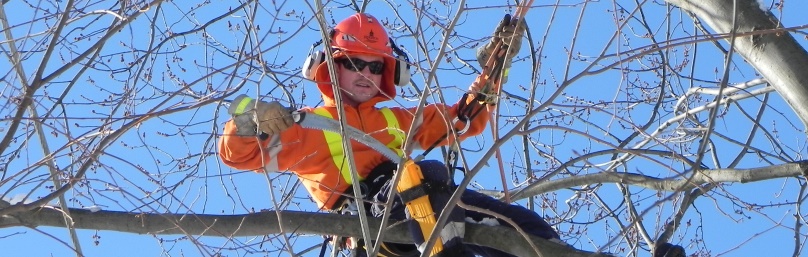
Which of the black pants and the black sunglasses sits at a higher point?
the black sunglasses

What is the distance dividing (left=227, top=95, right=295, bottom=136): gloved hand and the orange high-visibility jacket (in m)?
0.24

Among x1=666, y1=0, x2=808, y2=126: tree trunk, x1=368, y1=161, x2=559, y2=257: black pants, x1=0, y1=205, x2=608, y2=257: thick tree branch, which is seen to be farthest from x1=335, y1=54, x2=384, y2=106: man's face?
x1=666, y1=0, x2=808, y2=126: tree trunk

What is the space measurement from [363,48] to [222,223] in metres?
1.24

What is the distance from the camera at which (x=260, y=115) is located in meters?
3.76

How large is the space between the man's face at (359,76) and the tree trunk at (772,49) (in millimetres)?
1375

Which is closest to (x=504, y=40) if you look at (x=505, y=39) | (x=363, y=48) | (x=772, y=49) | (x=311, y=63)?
(x=505, y=39)

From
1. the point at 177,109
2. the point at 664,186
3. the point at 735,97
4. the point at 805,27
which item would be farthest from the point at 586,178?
the point at 177,109

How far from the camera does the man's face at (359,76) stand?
4.79 m

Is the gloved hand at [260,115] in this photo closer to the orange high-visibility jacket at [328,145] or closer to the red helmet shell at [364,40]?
the orange high-visibility jacket at [328,145]

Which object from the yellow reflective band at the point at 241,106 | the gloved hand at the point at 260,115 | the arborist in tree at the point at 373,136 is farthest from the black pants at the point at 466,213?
the yellow reflective band at the point at 241,106

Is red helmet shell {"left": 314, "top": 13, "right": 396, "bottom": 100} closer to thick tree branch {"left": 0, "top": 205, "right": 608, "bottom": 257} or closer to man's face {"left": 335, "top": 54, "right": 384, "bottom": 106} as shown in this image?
man's face {"left": 335, "top": 54, "right": 384, "bottom": 106}

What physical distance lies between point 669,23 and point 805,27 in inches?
121

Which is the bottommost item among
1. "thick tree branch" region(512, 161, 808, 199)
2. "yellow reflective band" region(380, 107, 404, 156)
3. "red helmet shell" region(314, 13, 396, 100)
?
"thick tree branch" region(512, 161, 808, 199)

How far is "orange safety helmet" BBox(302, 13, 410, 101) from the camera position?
15.7 ft
